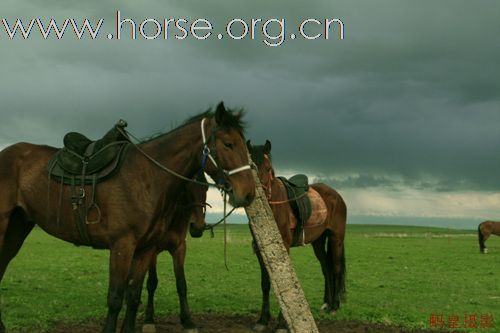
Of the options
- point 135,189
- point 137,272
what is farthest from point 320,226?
point 135,189

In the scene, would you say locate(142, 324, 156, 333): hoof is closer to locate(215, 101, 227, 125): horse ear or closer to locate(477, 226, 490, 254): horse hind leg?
locate(215, 101, 227, 125): horse ear

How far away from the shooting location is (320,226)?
500 inches

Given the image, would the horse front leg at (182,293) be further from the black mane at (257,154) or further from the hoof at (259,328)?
the black mane at (257,154)

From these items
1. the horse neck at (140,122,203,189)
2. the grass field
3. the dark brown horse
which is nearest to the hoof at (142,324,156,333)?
the dark brown horse

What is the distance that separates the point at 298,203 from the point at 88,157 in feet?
16.1

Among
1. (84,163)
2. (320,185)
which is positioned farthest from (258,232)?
(320,185)

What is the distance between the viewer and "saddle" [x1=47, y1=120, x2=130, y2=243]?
7.95m

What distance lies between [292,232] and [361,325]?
237 cm

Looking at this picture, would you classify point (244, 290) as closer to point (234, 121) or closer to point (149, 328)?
point (149, 328)

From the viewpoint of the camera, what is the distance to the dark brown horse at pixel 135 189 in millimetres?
7156

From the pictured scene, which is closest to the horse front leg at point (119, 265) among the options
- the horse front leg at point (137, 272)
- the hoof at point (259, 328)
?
the horse front leg at point (137, 272)

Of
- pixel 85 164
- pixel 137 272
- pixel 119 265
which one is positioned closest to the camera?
pixel 119 265

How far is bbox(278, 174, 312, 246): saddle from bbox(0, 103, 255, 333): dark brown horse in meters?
4.05

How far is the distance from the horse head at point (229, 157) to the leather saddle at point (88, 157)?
5.19 ft
